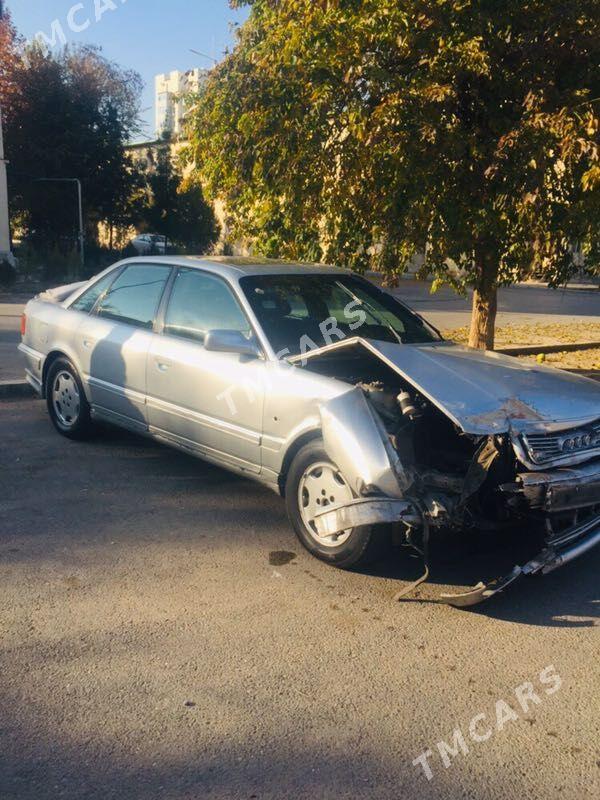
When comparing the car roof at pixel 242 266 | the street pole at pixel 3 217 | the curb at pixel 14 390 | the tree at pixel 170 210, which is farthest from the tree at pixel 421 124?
the tree at pixel 170 210

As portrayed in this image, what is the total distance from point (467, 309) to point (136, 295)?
633 inches

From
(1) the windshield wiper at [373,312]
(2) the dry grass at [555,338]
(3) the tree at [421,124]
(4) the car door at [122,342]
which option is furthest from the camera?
(2) the dry grass at [555,338]

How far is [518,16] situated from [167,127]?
35.7 metres

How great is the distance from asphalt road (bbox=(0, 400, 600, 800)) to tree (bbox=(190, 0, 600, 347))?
3.47 m

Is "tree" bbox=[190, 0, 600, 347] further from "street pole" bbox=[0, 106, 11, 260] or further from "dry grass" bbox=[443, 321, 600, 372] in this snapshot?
"street pole" bbox=[0, 106, 11, 260]

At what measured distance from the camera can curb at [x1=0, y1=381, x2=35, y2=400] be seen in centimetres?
821

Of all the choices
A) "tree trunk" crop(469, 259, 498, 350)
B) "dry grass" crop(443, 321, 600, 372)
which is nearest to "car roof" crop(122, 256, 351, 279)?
"tree trunk" crop(469, 259, 498, 350)

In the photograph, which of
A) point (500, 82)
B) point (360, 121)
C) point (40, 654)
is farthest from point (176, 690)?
point (500, 82)

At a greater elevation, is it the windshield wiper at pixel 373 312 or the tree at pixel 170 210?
the tree at pixel 170 210

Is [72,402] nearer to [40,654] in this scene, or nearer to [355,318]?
[355,318]

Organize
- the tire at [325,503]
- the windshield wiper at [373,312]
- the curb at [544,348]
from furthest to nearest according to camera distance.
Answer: the curb at [544,348], the windshield wiper at [373,312], the tire at [325,503]

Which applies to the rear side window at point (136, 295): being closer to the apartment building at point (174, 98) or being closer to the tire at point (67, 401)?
the tire at point (67, 401)

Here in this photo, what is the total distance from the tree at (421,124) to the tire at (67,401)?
2.62m

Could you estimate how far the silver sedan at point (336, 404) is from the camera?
392cm
